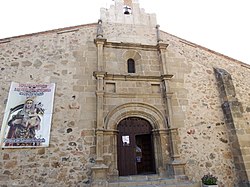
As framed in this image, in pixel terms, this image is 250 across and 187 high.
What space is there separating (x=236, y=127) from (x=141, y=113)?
330 centimetres

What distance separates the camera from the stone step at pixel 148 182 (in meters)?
5.15

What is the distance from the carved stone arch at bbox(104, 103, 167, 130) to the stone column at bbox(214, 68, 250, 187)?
241 cm

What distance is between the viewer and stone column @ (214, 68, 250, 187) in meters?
5.95

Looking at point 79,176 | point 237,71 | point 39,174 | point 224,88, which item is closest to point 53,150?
point 39,174

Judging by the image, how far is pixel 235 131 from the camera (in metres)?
6.32

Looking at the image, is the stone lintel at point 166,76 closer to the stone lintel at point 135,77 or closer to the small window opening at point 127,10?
the stone lintel at point 135,77

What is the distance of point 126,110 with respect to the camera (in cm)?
619

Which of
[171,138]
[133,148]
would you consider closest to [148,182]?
[133,148]

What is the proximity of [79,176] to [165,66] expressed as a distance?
4800mm

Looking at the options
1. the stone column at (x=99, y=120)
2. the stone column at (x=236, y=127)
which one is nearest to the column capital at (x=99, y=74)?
the stone column at (x=99, y=120)

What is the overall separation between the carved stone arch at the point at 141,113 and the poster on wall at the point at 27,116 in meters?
2.05

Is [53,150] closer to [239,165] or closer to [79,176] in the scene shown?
[79,176]

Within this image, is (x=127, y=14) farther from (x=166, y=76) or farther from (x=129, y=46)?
(x=166, y=76)

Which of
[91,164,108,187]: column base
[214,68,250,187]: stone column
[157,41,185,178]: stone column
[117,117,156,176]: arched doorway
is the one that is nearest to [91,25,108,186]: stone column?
[91,164,108,187]: column base
